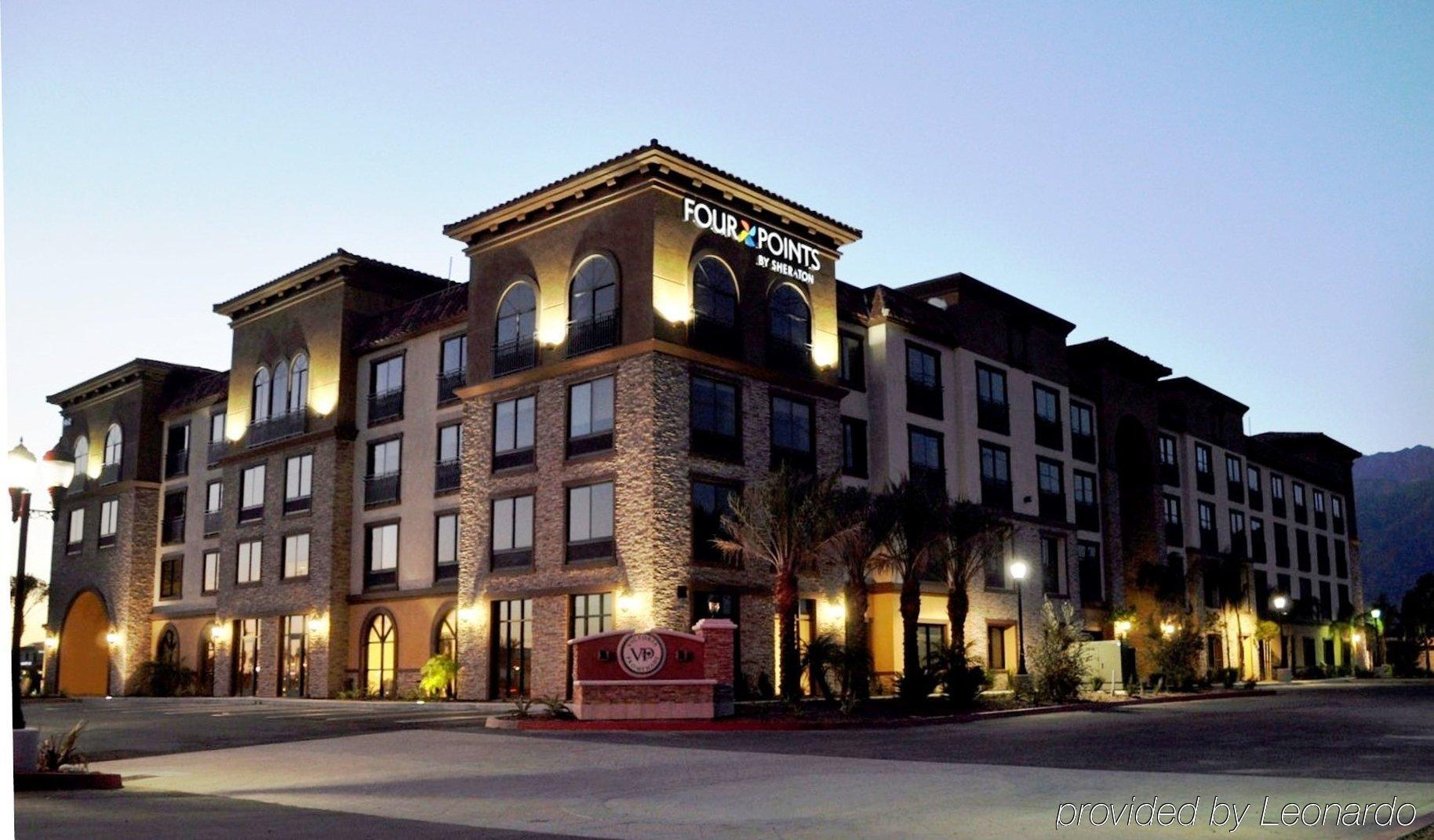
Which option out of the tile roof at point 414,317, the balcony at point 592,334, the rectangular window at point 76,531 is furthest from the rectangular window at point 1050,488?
the rectangular window at point 76,531

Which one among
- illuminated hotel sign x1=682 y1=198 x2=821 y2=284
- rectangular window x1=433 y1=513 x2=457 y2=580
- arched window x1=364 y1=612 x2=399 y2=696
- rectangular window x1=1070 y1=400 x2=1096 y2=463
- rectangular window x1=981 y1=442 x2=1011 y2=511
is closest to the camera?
illuminated hotel sign x1=682 y1=198 x2=821 y2=284

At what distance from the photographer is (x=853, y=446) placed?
151 ft

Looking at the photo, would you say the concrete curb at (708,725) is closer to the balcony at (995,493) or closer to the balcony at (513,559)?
the balcony at (513,559)

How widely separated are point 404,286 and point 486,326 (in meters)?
10.3

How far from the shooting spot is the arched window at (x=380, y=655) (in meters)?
46.6

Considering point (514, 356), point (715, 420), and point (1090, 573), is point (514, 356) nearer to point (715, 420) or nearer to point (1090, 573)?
point (715, 420)

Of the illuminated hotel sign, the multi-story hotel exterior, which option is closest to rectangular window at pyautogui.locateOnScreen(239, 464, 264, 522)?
the multi-story hotel exterior

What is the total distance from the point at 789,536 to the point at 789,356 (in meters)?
10.9

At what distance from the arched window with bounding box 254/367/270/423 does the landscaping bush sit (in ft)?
105

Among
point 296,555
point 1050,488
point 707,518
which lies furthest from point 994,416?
point 296,555

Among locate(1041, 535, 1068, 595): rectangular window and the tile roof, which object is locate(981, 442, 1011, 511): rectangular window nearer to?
locate(1041, 535, 1068, 595): rectangular window

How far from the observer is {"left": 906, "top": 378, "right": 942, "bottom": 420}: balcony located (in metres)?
47.6

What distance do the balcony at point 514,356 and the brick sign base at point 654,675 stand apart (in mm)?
13886

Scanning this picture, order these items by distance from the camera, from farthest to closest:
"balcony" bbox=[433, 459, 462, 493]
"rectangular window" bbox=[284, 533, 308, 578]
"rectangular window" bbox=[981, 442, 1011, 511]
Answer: "rectangular window" bbox=[981, 442, 1011, 511] < "rectangular window" bbox=[284, 533, 308, 578] < "balcony" bbox=[433, 459, 462, 493]
